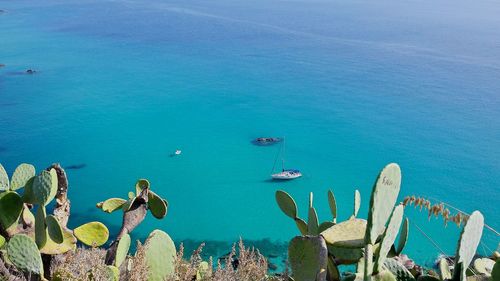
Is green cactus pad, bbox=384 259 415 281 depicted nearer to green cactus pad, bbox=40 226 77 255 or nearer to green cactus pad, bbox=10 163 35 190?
green cactus pad, bbox=40 226 77 255

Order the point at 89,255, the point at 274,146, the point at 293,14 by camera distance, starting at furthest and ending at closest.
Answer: the point at 293,14, the point at 274,146, the point at 89,255

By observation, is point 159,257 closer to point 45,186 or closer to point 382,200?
point 45,186

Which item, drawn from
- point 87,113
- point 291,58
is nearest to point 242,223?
point 87,113

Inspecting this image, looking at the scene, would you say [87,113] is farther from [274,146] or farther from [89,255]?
[89,255]

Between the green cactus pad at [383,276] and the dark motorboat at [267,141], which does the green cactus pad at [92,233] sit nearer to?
the green cactus pad at [383,276]

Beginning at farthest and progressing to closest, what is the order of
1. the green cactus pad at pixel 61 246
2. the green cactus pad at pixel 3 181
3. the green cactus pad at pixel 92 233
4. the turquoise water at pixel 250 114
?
the turquoise water at pixel 250 114, the green cactus pad at pixel 92 233, the green cactus pad at pixel 3 181, the green cactus pad at pixel 61 246

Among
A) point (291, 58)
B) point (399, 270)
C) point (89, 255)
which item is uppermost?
point (399, 270)

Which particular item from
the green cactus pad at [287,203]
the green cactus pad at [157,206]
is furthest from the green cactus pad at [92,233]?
the green cactus pad at [287,203]
